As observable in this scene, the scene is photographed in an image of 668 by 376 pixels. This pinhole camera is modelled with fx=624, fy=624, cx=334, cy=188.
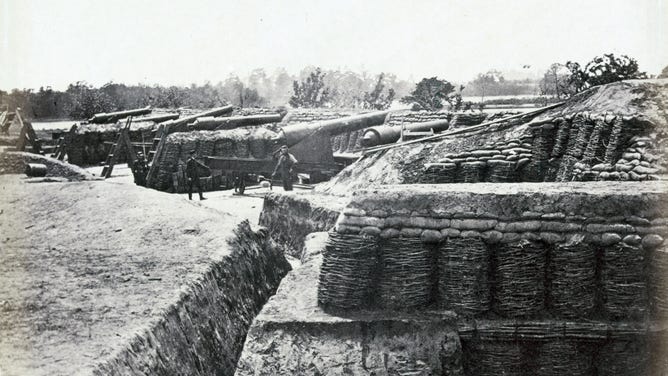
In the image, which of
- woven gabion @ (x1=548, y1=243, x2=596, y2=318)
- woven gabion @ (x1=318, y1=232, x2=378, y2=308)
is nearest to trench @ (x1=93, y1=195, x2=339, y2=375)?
woven gabion @ (x1=318, y1=232, x2=378, y2=308)

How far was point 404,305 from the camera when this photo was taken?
397cm

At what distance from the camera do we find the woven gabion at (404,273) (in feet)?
12.9

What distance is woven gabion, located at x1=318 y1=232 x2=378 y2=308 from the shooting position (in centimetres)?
398

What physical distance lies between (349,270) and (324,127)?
1207 cm

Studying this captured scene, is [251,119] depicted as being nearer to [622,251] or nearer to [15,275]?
[15,275]

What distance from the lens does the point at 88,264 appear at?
16.9ft

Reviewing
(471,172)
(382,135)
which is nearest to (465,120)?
(382,135)

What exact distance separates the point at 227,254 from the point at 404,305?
2389mm

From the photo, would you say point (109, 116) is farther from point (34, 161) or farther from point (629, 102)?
point (629, 102)

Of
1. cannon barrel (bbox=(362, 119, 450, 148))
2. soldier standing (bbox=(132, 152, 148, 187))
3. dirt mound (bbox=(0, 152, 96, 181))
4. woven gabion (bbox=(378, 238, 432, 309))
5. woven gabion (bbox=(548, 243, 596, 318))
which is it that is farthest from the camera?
soldier standing (bbox=(132, 152, 148, 187))

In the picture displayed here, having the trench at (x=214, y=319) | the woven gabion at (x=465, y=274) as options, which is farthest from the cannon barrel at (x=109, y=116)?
the woven gabion at (x=465, y=274)

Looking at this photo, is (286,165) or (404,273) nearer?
(404,273)

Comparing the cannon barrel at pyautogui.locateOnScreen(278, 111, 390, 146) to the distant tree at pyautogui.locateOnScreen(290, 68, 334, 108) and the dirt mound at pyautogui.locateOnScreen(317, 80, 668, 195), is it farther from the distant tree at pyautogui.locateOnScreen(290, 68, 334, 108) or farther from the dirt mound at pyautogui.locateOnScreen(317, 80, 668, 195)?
the distant tree at pyautogui.locateOnScreen(290, 68, 334, 108)

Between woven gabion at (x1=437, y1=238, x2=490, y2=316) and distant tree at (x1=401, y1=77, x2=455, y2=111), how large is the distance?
2065 cm
